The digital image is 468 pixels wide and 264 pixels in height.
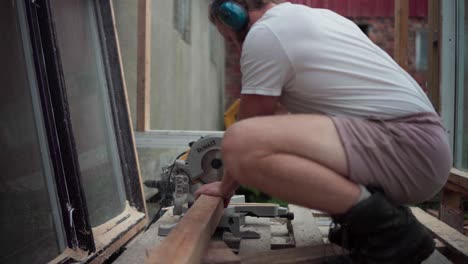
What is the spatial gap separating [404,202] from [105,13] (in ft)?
6.91

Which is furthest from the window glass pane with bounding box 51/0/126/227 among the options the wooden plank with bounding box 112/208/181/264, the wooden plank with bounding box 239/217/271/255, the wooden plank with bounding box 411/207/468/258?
the wooden plank with bounding box 411/207/468/258

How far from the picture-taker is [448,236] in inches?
86.8

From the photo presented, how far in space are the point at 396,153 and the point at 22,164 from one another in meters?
1.23

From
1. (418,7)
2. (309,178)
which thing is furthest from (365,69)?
(418,7)

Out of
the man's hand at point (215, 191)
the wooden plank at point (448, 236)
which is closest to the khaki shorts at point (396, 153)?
the wooden plank at point (448, 236)

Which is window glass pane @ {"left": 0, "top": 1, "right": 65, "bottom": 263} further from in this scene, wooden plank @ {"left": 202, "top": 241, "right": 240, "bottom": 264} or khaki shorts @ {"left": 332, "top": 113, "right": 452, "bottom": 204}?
khaki shorts @ {"left": 332, "top": 113, "right": 452, "bottom": 204}

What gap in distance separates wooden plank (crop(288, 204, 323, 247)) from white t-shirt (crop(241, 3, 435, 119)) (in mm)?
726

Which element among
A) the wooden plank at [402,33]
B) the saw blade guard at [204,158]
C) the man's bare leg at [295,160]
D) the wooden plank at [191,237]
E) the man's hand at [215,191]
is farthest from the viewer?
the wooden plank at [402,33]

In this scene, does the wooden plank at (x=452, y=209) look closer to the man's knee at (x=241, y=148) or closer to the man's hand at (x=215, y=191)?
the man's hand at (x=215, y=191)

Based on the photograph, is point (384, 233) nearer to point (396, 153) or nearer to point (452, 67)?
point (396, 153)

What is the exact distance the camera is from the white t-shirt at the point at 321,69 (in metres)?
1.54

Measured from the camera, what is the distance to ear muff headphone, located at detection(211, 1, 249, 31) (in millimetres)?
1688

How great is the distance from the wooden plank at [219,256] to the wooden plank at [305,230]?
503 mm

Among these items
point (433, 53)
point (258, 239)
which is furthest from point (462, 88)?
point (258, 239)
